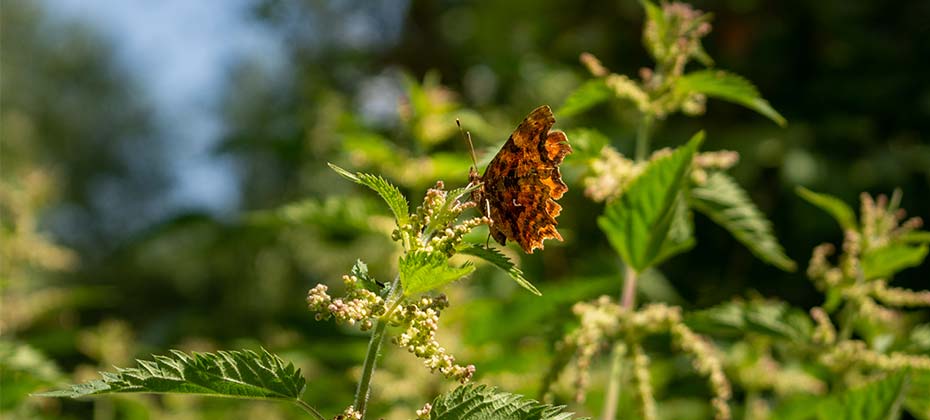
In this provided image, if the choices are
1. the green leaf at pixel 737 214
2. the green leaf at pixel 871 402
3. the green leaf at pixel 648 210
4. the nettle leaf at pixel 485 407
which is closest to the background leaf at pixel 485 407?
the nettle leaf at pixel 485 407

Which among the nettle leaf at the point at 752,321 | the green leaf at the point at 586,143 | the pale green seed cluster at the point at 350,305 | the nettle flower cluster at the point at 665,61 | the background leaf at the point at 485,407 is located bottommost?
the background leaf at the point at 485,407

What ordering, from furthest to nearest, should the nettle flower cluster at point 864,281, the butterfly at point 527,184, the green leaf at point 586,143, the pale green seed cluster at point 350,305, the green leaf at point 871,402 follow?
the nettle flower cluster at point 864,281
the green leaf at point 586,143
the green leaf at point 871,402
the butterfly at point 527,184
the pale green seed cluster at point 350,305

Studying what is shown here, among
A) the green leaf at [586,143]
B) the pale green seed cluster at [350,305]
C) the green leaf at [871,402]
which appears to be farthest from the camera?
the green leaf at [586,143]

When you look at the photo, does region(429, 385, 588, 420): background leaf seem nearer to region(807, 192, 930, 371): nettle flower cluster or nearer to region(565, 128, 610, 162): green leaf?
region(565, 128, 610, 162): green leaf

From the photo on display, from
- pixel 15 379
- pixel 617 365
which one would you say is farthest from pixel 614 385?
pixel 15 379

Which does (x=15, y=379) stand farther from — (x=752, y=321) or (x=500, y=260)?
(x=752, y=321)

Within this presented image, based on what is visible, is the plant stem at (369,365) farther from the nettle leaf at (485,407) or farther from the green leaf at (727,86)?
the green leaf at (727,86)

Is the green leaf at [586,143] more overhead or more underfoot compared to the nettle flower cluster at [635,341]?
more overhead

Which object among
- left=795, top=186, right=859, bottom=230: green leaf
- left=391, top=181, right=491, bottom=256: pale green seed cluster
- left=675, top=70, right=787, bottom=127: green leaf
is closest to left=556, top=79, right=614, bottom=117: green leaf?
left=675, top=70, right=787, bottom=127: green leaf

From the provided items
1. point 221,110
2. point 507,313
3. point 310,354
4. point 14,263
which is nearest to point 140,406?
point 310,354
